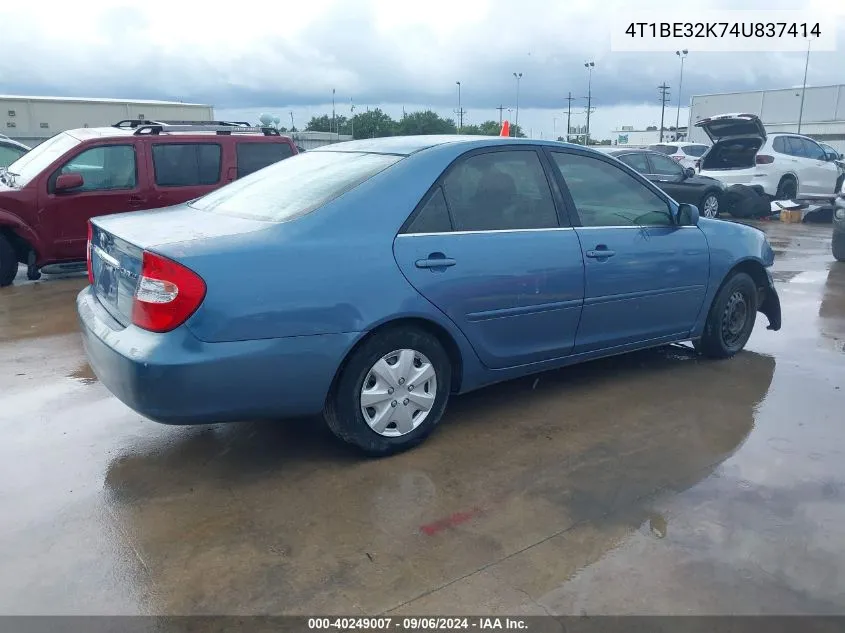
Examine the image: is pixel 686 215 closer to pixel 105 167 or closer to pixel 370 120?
pixel 105 167

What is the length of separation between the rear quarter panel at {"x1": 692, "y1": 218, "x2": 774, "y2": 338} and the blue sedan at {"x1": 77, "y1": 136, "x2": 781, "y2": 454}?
116 millimetres

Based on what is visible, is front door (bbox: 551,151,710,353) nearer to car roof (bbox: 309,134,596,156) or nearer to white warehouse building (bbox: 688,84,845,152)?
car roof (bbox: 309,134,596,156)

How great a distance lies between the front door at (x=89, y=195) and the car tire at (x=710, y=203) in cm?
1045

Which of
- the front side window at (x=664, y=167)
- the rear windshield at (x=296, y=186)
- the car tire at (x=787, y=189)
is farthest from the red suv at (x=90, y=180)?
the car tire at (x=787, y=189)

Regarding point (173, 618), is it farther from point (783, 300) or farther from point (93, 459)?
point (783, 300)

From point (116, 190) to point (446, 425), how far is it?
5.38 metres

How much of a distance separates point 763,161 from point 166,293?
1450 centimetres

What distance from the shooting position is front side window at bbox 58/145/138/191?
761 centimetres

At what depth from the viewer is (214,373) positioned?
9.82 feet

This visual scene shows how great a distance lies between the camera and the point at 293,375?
3170mm

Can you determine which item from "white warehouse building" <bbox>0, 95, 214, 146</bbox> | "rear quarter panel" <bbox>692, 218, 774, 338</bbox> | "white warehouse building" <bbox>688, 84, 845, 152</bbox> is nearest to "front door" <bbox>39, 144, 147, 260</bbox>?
"rear quarter panel" <bbox>692, 218, 774, 338</bbox>

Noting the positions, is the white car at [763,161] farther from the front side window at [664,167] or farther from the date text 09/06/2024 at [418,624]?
the date text 09/06/2024 at [418,624]

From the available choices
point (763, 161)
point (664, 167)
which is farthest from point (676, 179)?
point (763, 161)

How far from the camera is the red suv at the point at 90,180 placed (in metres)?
7.44
